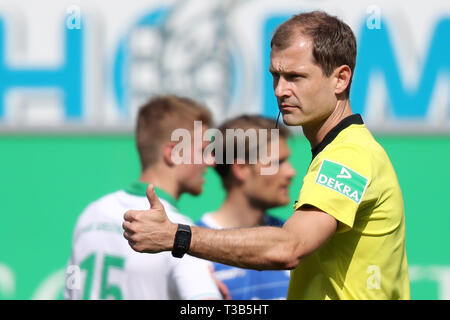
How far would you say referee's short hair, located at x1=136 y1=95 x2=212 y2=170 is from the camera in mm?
3805

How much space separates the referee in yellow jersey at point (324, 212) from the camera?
2314mm

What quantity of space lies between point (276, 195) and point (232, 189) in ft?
0.81

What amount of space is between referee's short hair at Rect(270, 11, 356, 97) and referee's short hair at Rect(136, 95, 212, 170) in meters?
1.25

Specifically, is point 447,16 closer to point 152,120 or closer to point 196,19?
point 196,19

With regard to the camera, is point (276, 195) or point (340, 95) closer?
point (340, 95)

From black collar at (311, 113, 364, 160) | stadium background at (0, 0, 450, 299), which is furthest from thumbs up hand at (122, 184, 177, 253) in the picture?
stadium background at (0, 0, 450, 299)

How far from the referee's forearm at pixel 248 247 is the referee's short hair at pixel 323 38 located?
63cm

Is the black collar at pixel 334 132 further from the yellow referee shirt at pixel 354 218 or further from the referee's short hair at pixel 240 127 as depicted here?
the referee's short hair at pixel 240 127

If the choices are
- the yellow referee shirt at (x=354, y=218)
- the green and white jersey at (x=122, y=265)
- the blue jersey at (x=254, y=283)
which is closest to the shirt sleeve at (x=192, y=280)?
the green and white jersey at (x=122, y=265)

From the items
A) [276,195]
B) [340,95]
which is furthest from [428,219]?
[340,95]

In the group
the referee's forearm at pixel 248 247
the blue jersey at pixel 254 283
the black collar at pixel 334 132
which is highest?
the black collar at pixel 334 132

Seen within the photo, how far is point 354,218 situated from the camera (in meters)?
2.47

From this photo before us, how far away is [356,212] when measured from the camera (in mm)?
2508

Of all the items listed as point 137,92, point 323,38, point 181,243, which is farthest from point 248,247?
point 137,92
